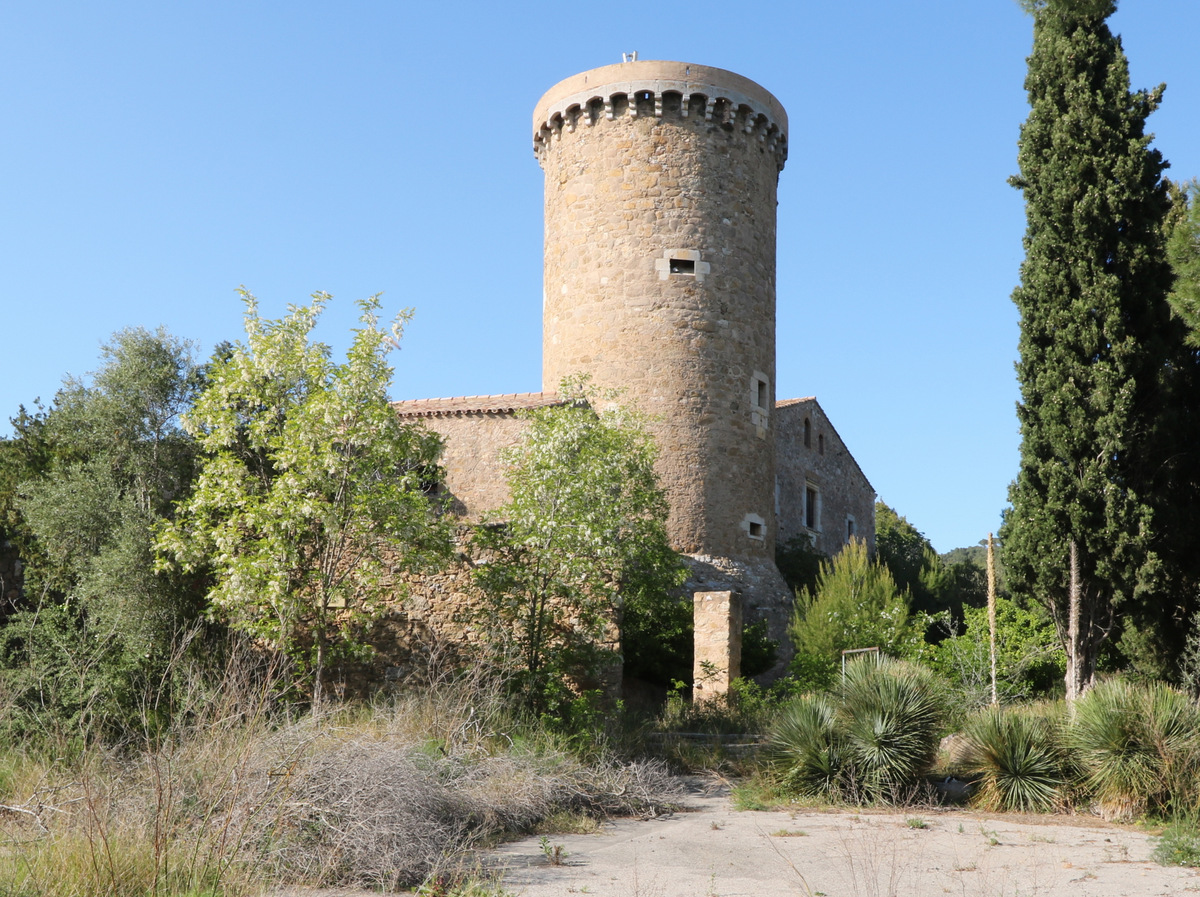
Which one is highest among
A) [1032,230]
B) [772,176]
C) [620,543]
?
[772,176]

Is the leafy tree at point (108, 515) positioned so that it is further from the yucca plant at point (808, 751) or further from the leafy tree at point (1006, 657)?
the leafy tree at point (1006, 657)

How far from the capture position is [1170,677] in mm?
12734

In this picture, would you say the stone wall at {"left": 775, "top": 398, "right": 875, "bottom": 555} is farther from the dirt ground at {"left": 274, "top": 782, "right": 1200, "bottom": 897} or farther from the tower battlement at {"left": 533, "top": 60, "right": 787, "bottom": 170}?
the dirt ground at {"left": 274, "top": 782, "right": 1200, "bottom": 897}

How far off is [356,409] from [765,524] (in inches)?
464

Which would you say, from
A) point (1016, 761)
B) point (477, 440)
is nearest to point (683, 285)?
point (477, 440)

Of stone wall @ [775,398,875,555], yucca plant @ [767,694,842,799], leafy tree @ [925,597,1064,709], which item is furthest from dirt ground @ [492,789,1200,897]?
stone wall @ [775,398,875,555]

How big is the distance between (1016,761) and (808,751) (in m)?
2.00

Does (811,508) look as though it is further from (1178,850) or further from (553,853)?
(553,853)

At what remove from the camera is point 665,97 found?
2159 centimetres

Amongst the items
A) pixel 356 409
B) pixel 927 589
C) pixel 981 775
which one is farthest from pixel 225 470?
pixel 927 589

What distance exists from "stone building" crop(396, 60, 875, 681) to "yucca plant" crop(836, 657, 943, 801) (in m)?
9.42

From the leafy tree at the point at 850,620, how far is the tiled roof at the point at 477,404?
21.1ft

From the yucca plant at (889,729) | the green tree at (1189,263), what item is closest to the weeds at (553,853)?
the yucca plant at (889,729)

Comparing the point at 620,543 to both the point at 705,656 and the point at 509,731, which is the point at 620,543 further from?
the point at 509,731
